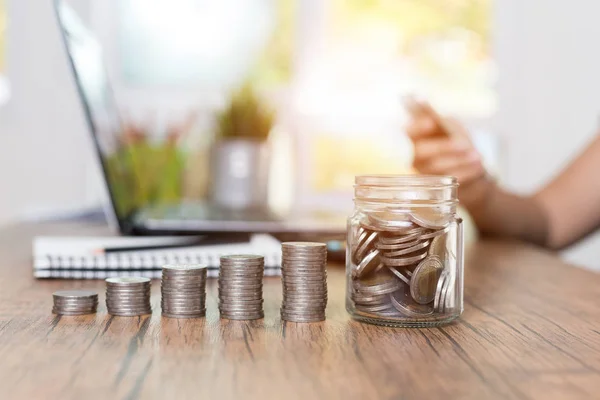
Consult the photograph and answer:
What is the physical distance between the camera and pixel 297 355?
1.97 ft

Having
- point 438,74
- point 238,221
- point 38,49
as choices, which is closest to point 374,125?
point 438,74

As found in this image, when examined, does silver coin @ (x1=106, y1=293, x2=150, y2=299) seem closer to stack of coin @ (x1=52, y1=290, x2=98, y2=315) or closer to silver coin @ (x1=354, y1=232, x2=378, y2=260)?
stack of coin @ (x1=52, y1=290, x2=98, y2=315)

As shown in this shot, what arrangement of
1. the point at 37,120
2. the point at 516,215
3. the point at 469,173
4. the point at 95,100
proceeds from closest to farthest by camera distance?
the point at 95,100, the point at 469,173, the point at 516,215, the point at 37,120

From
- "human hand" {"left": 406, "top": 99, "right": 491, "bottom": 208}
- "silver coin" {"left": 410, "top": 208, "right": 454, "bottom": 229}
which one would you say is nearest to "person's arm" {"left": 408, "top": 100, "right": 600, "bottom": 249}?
"human hand" {"left": 406, "top": 99, "right": 491, "bottom": 208}

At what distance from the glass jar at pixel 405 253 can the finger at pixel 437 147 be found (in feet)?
2.59

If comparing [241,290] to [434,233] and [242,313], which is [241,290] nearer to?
[242,313]

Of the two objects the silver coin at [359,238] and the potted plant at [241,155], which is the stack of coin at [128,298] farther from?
the potted plant at [241,155]

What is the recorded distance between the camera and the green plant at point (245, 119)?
2.66 meters

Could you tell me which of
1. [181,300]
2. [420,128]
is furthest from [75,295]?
[420,128]

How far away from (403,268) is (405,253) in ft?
0.05

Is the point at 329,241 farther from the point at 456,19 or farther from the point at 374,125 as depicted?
the point at 456,19

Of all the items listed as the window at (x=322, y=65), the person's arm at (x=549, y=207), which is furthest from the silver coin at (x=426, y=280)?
the window at (x=322, y=65)

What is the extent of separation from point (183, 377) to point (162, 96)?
275 cm

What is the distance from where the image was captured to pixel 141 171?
2500 millimetres
